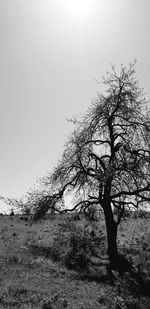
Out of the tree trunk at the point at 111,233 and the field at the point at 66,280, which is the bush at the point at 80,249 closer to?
the field at the point at 66,280

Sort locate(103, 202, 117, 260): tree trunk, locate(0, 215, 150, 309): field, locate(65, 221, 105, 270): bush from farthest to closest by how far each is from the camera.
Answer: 1. locate(103, 202, 117, 260): tree trunk
2. locate(65, 221, 105, 270): bush
3. locate(0, 215, 150, 309): field

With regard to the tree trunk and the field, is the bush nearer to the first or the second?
the field

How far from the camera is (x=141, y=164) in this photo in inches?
768

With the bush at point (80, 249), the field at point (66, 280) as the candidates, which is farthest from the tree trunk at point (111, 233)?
the bush at point (80, 249)

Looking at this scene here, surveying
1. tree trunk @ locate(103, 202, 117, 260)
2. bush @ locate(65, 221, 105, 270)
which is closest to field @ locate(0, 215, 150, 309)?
bush @ locate(65, 221, 105, 270)

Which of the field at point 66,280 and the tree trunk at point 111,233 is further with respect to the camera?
the tree trunk at point 111,233

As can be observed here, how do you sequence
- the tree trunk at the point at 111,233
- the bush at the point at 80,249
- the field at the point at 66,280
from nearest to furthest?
the field at the point at 66,280, the bush at the point at 80,249, the tree trunk at the point at 111,233

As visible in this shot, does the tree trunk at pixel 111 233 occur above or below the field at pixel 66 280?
above

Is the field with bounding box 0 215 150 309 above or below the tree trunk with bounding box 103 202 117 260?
below

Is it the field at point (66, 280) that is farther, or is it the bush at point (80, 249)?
the bush at point (80, 249)

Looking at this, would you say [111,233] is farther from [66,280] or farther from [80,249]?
[66,280]

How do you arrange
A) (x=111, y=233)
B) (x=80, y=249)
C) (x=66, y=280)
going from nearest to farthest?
(x=66, y=280) → (x=111, y=233) → (x=80, y=249)

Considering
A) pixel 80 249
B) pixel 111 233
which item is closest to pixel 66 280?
pixel 111 233

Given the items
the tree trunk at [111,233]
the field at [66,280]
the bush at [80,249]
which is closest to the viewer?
the field at [66,280]
